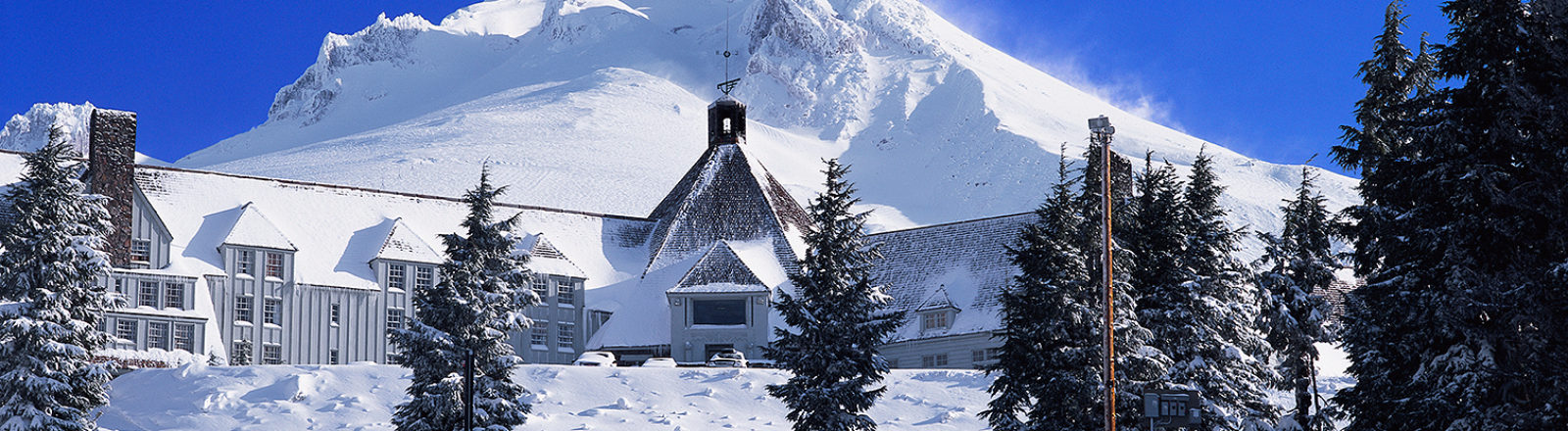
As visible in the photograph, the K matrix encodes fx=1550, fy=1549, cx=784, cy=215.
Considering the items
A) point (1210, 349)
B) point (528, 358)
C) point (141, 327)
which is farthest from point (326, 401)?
point (1210, 349)

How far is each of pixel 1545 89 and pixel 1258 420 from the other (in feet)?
48.0

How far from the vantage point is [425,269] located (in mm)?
68438

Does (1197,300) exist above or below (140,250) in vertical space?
below

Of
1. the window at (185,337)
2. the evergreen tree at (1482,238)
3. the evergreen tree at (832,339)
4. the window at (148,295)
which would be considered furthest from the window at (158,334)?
the evergreen tree at (1482,238)

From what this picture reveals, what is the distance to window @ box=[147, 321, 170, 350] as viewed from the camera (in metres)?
60.4

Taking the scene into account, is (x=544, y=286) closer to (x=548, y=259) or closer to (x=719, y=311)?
(x=548, y=259)

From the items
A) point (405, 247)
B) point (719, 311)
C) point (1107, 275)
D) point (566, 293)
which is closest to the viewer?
point (1107, 275)

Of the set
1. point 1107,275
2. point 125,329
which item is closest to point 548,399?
point 125,329

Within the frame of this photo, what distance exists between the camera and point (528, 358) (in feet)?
225

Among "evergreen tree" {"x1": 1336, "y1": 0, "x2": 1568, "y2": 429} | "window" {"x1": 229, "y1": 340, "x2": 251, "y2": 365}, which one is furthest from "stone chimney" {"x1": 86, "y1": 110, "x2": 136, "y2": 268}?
"evergreen tree" {"x1": 1336, "y1": 0, "x2": 1568, "y2": 429}

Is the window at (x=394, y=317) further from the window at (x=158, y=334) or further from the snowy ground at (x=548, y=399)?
the snowy ground at (x=548, y=399)

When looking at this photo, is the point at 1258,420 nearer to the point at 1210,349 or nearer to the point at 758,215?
the point at 1210,349

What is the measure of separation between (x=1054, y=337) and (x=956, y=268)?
31024 mm

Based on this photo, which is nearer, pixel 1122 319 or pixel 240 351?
pixel 1122 319
